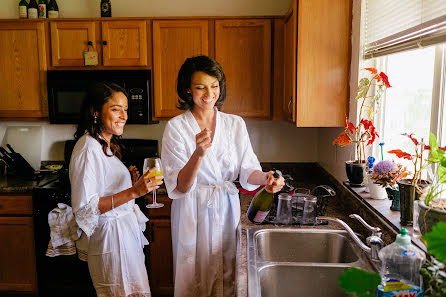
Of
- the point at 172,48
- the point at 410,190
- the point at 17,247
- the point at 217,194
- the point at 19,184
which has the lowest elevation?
the point at 17,247

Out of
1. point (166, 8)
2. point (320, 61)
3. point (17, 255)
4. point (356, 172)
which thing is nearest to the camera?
point (356, 172)

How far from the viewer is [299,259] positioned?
171cm

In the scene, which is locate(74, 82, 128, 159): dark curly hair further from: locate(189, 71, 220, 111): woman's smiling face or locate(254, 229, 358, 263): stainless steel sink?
locate(254, 229, 358, 263): stainless steel sink

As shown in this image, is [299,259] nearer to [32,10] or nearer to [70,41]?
[70,41]

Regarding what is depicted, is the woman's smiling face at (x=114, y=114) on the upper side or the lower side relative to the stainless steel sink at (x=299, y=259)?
upper

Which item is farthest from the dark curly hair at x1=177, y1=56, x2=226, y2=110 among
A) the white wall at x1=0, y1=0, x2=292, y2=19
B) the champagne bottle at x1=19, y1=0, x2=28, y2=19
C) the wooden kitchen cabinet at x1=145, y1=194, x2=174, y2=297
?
the champagne bottle at x1=19, y1=0, x2=28, y2=19

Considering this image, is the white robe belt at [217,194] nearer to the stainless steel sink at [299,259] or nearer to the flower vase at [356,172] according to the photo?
the stainless steel sink at [299,259]

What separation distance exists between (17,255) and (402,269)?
2.69m

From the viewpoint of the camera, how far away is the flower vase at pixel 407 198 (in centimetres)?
139

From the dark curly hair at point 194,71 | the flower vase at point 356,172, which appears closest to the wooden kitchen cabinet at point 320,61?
the flower vase at point 356,172

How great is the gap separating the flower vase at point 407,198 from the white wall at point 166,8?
212 cm

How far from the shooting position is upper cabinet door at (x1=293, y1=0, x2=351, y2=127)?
213 centimetres

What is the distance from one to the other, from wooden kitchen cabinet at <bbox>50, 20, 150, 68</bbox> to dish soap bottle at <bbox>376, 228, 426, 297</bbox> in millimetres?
2303

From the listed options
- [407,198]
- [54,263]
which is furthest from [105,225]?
[54,263]
